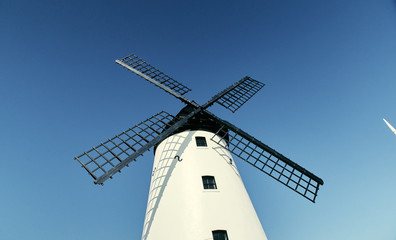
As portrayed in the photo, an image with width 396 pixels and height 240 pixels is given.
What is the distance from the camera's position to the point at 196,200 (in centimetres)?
785

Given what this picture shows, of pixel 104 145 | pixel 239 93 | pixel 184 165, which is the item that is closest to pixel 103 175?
pixel 104 145

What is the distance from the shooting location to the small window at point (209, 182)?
28.1 feet

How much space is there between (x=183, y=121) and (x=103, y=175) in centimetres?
483

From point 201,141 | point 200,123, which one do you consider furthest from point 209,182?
point 200,123

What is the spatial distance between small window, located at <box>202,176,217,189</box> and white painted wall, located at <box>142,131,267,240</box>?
0.53ft

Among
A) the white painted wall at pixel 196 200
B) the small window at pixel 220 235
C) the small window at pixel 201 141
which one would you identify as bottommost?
the small window at pixel 220 235

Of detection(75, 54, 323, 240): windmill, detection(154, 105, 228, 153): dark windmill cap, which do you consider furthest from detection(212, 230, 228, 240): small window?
detection(154, 105, 228, 153): dark windmill cap

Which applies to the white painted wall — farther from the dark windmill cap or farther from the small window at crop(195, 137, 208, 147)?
the dark windmill cap

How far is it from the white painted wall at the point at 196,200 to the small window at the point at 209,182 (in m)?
0.16

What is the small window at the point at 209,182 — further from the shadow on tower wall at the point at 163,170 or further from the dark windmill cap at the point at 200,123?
the dark windmill cap at the point at 200,123

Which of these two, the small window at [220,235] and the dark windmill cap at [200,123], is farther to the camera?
the dark windmill cap at [200,123]

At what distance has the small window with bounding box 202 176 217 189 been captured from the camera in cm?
856

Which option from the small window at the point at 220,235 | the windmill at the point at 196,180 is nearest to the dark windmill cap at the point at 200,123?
the windmill at the point at 196,180

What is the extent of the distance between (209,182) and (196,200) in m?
1.13
